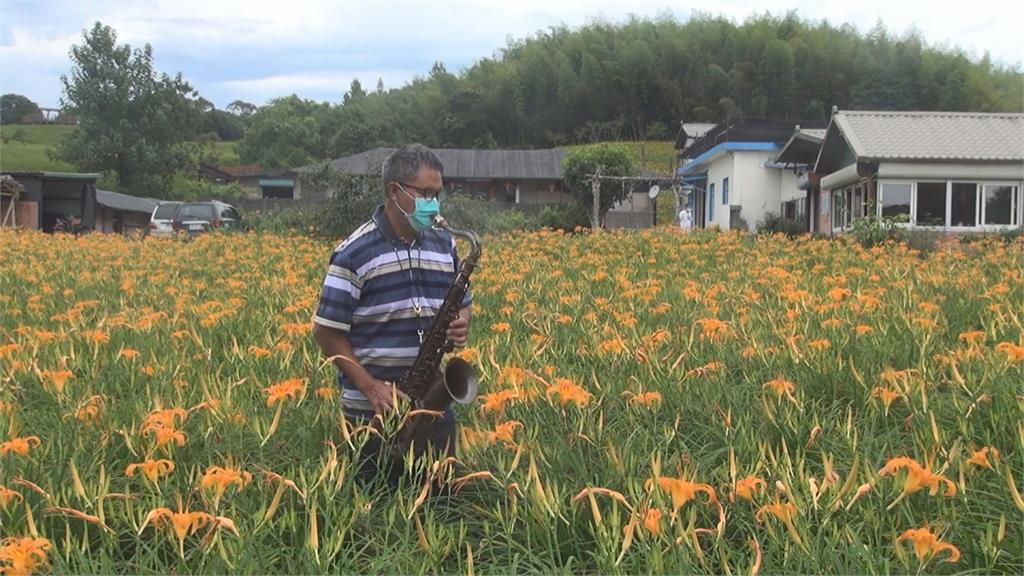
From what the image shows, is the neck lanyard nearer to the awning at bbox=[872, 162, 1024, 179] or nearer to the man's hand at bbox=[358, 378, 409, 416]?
the man's hand at bbox=[358, 378, 409, 416]

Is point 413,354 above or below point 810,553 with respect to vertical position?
above

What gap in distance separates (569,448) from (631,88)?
55.3 m

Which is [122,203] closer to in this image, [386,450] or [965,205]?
[965,205]

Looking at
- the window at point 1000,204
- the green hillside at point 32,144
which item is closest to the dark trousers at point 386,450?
the window at point 1000,204

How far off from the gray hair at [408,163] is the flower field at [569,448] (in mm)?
654

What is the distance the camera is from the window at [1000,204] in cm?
1669

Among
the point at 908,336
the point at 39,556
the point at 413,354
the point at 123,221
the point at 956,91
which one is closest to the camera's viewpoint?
the point at 39,556

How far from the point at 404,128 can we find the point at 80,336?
56.1 m

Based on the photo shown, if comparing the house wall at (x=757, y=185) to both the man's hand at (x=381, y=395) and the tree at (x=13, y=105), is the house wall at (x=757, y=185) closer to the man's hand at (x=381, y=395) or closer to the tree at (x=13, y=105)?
the tree at (x=13, y=105)

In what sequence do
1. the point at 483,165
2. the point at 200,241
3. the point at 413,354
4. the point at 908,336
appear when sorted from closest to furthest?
the point at 413,354, the point at 908,336, the point at 200,241, the point at 483,165

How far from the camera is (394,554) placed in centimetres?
204

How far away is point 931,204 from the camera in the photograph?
1670 centimetres

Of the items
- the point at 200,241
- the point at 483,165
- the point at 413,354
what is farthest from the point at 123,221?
the point at 413,354

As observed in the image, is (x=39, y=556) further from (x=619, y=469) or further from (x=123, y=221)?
(x=123, y=221)
